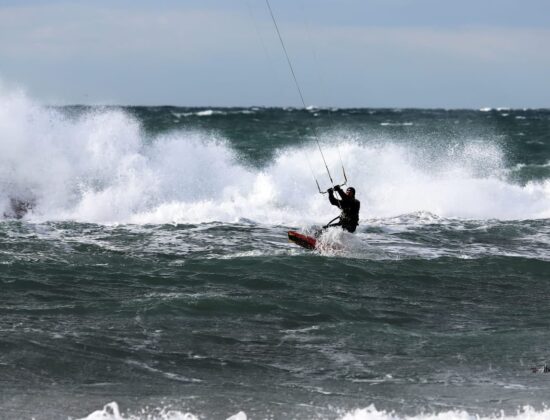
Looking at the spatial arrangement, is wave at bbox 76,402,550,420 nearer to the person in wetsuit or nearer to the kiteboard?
the person in wetsuit

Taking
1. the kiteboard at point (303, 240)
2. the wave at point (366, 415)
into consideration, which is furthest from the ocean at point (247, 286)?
the kiteboard at point (303, 240)

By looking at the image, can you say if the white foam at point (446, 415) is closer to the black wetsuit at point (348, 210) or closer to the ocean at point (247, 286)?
the ocean at point (247, 286)

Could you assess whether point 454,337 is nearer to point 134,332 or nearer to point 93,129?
point 134,332

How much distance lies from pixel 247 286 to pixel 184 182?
11552 millimetres

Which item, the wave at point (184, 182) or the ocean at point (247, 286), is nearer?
the ocean at point (247, 286)

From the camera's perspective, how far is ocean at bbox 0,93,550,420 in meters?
9.12

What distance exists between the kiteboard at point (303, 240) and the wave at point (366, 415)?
894cm

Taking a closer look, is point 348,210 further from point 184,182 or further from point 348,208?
point 184,182

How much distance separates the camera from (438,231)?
70.9ft

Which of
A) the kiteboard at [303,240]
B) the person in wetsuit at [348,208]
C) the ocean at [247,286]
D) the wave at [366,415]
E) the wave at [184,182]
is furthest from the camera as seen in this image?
the wave at [184,182]

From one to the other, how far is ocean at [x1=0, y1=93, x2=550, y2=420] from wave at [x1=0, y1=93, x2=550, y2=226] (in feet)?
0.22

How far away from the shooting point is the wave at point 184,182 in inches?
888

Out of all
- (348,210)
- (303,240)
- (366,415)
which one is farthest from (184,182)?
(366,415)

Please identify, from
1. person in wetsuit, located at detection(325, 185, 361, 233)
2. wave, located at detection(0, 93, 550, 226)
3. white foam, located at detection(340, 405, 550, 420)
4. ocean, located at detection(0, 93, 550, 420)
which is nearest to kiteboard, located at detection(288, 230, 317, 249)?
ocean, located at detection(0, 93, 550, 420)
